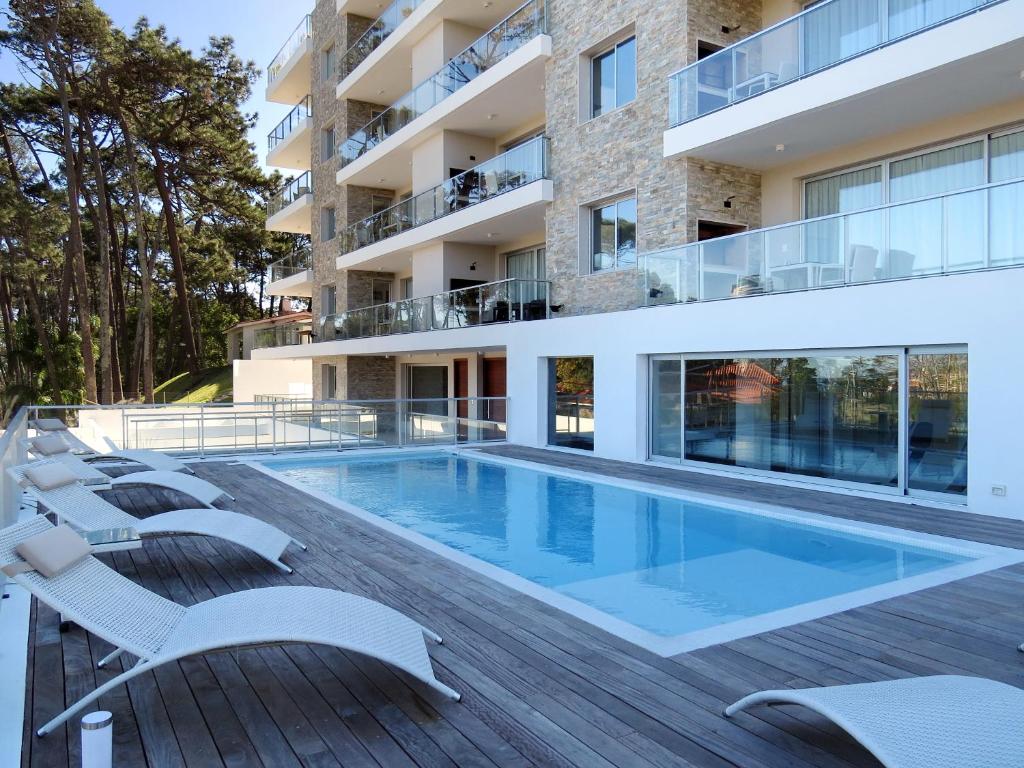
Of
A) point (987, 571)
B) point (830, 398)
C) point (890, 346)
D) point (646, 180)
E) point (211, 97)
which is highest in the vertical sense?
point (211, 97)

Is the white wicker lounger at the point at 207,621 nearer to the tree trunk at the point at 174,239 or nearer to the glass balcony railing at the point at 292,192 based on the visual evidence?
the glass balcony railing at the point at 292,192

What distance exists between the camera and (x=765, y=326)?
10.4 meters

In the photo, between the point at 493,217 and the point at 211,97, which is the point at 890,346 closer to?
the point at 493,217

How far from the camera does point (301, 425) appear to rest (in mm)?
14688

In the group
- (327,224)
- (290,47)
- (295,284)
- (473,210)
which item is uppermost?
(290,47)

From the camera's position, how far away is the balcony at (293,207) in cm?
2834

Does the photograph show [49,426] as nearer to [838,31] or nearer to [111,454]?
[111,454]

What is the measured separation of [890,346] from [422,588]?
652 centimetres

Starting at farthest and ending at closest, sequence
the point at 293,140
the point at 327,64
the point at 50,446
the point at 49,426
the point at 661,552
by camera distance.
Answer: the point at 293,140
the point at 327,64
the point at 49,426
the point at 50,446
the point at 661,552

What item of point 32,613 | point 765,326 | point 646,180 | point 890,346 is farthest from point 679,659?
point 646,180

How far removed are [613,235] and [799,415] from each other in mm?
5903

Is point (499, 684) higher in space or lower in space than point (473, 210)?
lower

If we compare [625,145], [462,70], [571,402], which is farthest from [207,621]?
[462,70]

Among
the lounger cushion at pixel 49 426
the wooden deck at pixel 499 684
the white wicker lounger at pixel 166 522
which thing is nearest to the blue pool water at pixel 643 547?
the wooden deck at pixel 499 684
